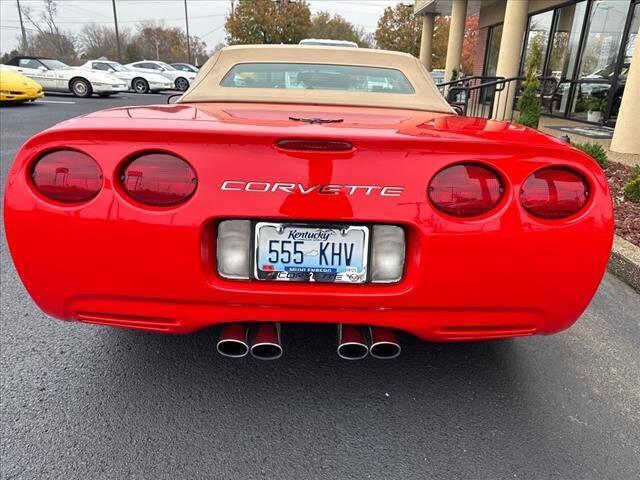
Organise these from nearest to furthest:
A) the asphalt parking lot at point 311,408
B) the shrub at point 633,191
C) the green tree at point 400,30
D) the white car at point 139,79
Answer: the asphalt parking lot at point 311,408
the shrub at point 633,191
the white car at point 139,79
the green tree at point 400,30

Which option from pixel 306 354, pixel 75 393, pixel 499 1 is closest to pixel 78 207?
pixel 75 393

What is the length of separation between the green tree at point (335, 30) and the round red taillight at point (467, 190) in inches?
2311

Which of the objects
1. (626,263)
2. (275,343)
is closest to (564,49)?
(626,263)

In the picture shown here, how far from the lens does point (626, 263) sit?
11.4 ft

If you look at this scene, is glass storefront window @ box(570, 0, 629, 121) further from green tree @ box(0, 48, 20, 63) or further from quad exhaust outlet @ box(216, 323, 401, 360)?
green tree @ box(0, 48, 20, 63)

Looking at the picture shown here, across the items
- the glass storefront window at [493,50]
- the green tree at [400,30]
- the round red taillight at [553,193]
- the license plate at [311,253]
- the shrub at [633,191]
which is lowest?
the shrub at [633,191]

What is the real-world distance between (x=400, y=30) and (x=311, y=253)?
40261 mm

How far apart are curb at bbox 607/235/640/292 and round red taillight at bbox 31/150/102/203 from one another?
3415 mm

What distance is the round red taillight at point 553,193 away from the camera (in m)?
1.70

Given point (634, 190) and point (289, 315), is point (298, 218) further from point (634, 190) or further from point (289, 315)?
point (634, 190)

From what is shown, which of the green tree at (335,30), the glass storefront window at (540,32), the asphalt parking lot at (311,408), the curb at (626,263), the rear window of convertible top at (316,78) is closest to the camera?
the asphalt parking lot at (311,408)

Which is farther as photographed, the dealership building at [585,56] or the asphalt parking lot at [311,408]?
the dealership building at [585,56]

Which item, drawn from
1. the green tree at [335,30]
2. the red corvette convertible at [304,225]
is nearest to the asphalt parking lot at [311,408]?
the red corvette convertible at [304,225]

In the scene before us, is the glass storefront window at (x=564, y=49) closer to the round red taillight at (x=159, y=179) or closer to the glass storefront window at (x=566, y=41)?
the glass storefront window at (x=566, y=41)
